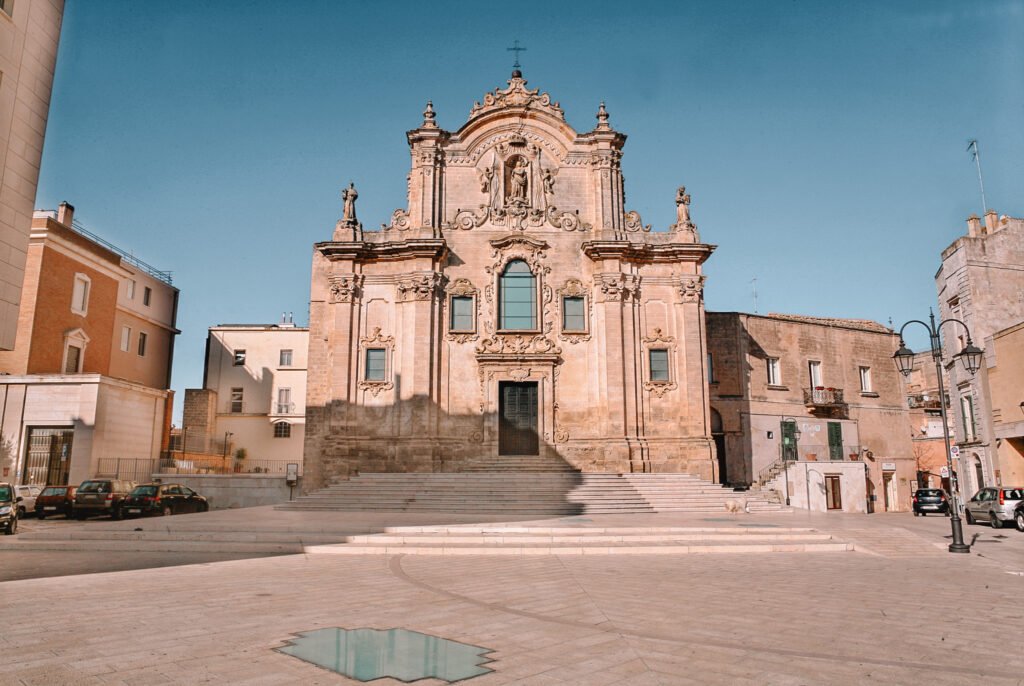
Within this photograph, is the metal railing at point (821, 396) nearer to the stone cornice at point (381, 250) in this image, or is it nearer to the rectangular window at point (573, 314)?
the rectangular window at point (573, 314)

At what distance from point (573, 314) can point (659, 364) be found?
407cm

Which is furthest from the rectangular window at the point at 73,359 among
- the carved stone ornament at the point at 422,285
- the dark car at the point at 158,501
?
the carved stone ornament at the point at 422,285

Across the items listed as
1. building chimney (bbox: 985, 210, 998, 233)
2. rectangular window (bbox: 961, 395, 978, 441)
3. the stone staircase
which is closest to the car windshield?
the stone staircase

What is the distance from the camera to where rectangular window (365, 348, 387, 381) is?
93.9 feet

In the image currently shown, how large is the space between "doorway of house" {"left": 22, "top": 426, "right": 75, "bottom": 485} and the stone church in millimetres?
10769

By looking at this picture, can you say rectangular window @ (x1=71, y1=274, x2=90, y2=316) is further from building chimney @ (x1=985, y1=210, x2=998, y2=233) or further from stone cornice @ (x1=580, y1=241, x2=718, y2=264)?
building chimney @ (x1=985, y1=210, x2=998, y2=233)

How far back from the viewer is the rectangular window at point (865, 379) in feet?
120

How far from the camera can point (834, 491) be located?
104ft

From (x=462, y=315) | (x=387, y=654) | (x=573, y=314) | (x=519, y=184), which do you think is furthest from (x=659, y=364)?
(x=387, y=654)

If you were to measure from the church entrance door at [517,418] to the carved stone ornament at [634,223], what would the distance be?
7.87 m

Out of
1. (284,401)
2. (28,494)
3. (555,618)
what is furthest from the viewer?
(284,401)

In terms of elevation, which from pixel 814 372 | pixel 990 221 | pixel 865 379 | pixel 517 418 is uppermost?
pixel 990 221

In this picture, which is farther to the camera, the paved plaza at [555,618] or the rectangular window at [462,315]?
the rectangular window at [462,315]

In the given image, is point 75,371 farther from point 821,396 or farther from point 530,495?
point 821,396
